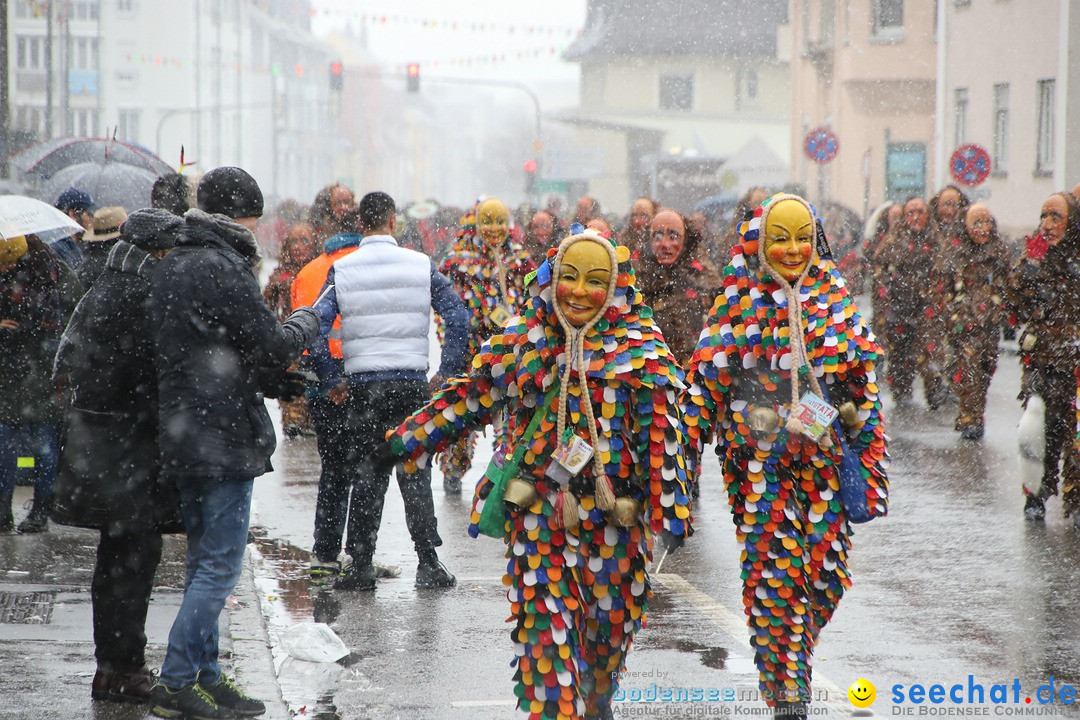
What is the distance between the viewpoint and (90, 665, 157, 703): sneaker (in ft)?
18.0

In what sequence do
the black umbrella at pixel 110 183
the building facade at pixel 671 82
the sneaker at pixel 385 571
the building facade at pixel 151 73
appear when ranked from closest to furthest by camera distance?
the sneaker at pixel 385 571 → the black umbrella at pixel 110 183 → the building facade at pixel 671 82 → the building facade at pixel 151 73

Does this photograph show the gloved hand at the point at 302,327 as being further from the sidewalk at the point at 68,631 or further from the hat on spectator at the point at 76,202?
the hat on spectator at the point at 76,202

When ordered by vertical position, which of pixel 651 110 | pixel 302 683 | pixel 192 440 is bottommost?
pixel 302 683

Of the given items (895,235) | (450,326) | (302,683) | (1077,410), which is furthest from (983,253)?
(302,683)

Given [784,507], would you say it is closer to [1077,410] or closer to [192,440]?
[192,440]

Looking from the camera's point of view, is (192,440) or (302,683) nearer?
(192,440)

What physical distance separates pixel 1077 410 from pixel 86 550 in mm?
5860

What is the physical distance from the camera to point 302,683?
5.81m

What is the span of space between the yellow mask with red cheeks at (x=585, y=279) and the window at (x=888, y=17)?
35.3 metres

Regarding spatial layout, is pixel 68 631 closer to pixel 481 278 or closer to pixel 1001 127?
pixel 481 278

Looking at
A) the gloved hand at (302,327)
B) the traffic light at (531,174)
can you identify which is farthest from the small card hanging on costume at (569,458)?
the traffic light at (531,174)

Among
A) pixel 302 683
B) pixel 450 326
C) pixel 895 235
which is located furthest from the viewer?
pixel 895 235

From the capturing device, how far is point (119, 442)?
5422 millimetres

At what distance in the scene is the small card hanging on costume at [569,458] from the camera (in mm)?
4691
